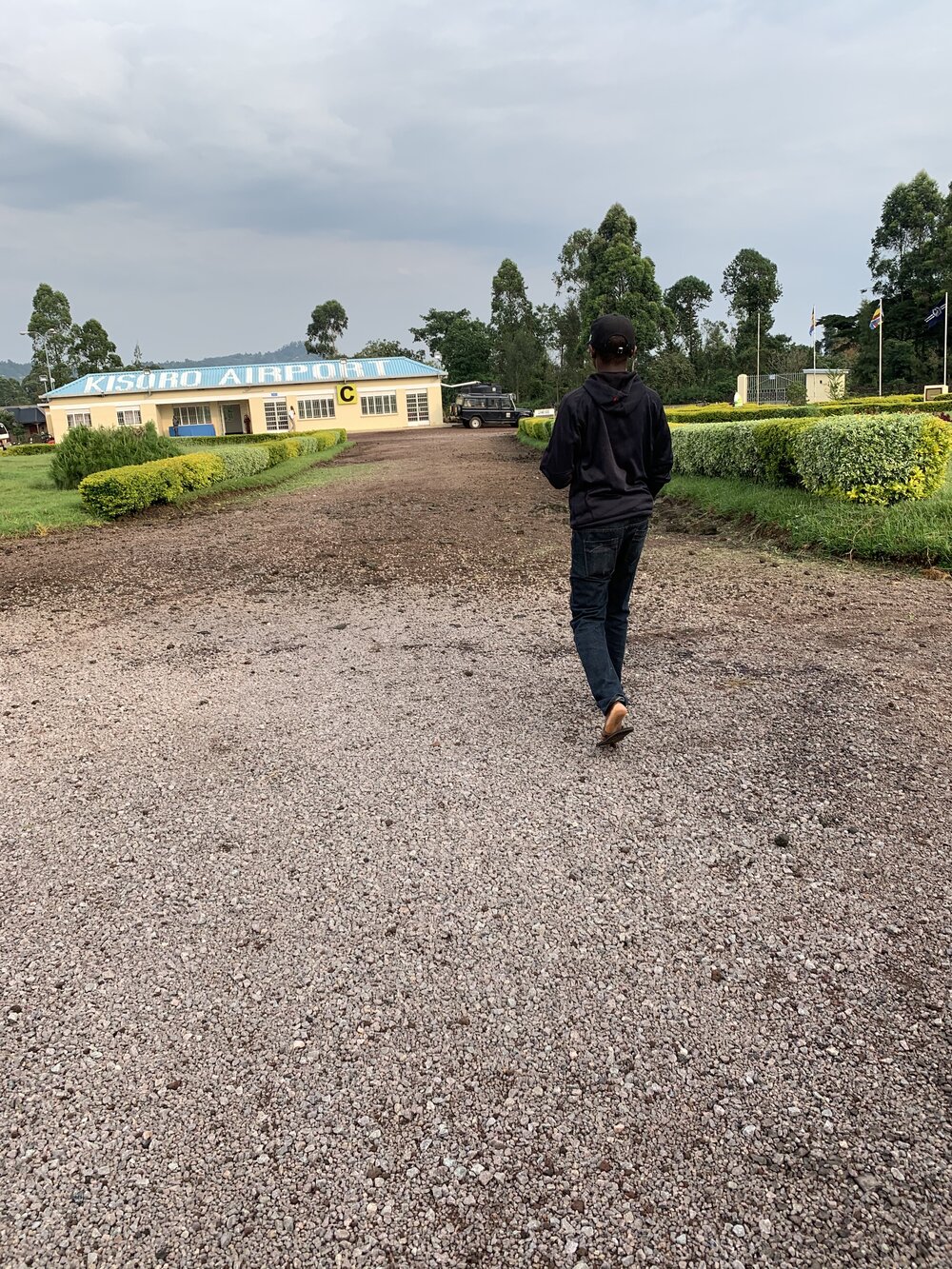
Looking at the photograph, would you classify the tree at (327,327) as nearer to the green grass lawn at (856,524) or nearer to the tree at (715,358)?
the tree at (715,358)

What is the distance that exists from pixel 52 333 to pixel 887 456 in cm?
7960

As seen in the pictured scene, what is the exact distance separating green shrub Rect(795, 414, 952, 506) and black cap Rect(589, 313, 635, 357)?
528 cm

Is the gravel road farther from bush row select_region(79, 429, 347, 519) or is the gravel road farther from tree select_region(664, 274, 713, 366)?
tree select_region(664, 274, 713, 366)

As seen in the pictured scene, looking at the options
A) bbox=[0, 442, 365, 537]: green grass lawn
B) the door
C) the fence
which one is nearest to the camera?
bbox=[0, 442, 365, 537]: green grass lawn

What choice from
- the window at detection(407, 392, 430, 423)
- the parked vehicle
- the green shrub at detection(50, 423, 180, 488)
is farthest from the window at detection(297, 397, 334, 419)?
→ the green shrub at detection(50, 423, 180, 488)

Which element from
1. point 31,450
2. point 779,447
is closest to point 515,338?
point 31,450

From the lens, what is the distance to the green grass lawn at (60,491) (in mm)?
10984

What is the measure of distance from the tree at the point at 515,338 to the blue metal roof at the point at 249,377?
12.5 m

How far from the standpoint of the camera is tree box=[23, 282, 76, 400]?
232ft

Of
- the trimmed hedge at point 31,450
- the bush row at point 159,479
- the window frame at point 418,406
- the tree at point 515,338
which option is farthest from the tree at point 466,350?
the bush row at point 159,479

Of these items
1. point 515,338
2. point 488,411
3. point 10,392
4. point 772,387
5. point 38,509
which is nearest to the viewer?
point 38,509

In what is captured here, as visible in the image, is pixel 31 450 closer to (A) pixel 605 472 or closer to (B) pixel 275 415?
(B) pixel 275 415

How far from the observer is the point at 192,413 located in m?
49.3

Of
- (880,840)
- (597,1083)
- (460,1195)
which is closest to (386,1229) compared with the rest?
(460,1195)
